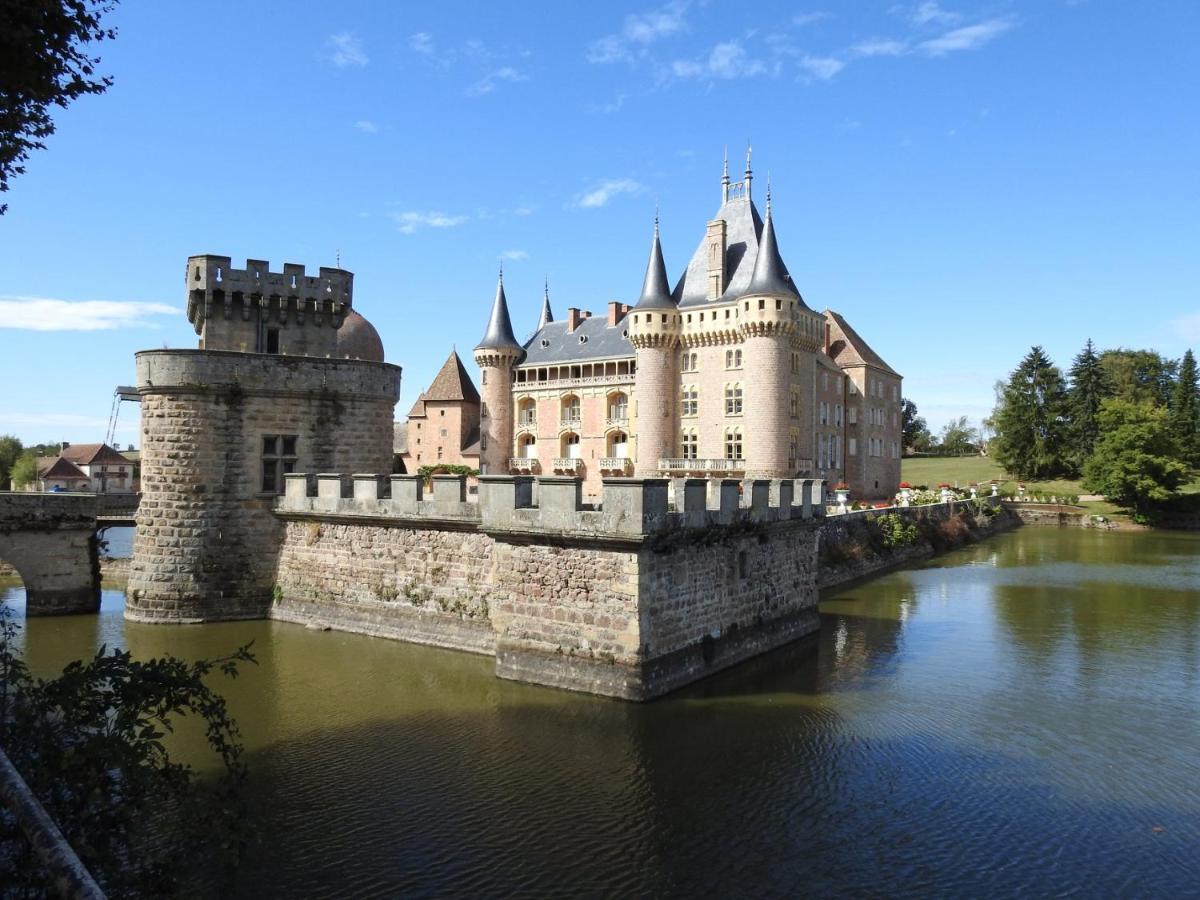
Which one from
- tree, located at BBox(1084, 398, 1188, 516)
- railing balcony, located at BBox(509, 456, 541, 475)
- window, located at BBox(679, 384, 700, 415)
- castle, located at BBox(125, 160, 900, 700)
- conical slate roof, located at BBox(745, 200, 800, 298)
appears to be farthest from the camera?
tree, located at BBox(1084, 398, 1188, 516)

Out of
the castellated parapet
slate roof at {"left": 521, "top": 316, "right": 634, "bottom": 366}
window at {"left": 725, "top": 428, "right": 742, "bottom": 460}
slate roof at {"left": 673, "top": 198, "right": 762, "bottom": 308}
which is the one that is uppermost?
slate roof at {"left": 673, "top": 198, "right": 762, "bottom": 308}

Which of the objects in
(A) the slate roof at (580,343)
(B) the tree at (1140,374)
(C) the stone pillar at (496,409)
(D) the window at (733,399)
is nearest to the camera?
(D) the window at (733,399)

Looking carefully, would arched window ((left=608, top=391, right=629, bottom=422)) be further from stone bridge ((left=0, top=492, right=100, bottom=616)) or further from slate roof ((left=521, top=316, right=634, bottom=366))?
stone bridge ((left=0, top=492, right=100, bottom=616))

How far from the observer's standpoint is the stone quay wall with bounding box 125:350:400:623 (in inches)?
694

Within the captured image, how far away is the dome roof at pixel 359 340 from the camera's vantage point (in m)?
26.5

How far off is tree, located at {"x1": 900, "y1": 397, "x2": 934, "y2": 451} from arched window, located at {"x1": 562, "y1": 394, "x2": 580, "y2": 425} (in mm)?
58712

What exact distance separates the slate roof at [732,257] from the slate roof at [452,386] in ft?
54.9

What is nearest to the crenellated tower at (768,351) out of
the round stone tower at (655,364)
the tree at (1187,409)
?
the round stone tower at (655,364)

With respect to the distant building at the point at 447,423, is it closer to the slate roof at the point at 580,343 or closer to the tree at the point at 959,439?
the slate roof at the point at 580,343

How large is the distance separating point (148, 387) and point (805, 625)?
14808 millimetres

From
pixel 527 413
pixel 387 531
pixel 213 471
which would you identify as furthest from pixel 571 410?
pixel 387 531

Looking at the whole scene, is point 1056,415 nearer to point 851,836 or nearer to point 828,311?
point 828,311

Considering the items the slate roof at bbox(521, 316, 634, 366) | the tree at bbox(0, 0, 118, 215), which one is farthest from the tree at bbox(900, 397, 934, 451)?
the tree at bbox(0, 0, 118, 215)

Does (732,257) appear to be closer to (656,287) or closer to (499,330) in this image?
(656,287)
